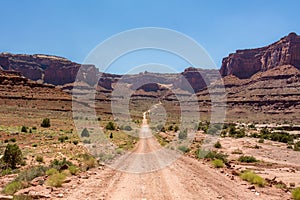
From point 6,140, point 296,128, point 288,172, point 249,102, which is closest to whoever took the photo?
point 288,172

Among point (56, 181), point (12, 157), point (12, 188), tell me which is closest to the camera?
point (12, 188)

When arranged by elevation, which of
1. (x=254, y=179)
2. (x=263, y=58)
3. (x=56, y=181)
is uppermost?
(x=263, y=58)

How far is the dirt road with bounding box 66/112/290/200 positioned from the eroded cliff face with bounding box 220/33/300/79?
134 metres

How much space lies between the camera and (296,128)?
58.0m

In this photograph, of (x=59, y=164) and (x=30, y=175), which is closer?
(x=30, y=175)

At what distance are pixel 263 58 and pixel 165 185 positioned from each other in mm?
155108

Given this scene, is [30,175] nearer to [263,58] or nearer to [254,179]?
[254,179]

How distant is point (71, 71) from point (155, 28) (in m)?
176

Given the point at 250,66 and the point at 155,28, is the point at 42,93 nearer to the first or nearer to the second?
the point at 155,28

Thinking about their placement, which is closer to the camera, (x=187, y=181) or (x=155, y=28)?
(x=187, y=181)

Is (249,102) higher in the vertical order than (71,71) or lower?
lower

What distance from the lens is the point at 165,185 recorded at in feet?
37.7

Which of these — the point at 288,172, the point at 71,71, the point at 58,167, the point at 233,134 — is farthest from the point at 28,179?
the point at 71,71

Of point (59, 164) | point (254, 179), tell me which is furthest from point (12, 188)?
point (254, 179)
